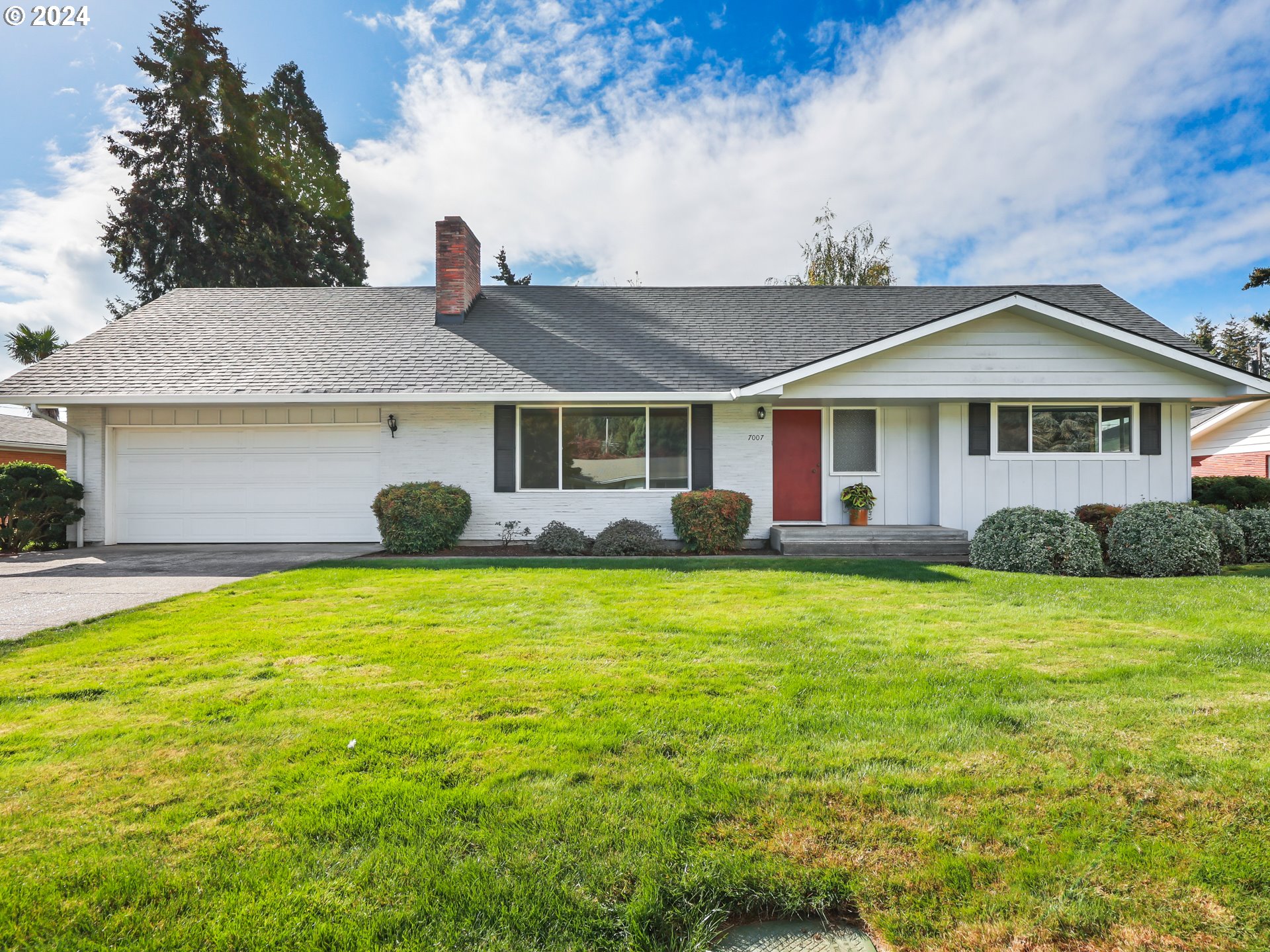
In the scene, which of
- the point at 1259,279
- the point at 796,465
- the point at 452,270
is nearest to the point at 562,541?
the point at 796,465

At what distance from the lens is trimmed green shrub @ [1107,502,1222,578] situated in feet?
25.9

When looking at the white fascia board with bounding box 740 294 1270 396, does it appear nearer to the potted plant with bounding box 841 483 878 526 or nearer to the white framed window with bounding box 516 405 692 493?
the white framed window with bounding box 516 405 692 493

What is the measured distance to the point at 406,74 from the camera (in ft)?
43.4

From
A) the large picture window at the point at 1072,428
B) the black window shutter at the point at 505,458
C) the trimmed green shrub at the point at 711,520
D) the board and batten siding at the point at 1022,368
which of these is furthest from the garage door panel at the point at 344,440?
the large picture window at the point at 1072,428

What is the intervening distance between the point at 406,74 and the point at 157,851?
15180mm

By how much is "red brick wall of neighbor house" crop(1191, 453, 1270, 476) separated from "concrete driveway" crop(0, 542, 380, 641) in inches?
891

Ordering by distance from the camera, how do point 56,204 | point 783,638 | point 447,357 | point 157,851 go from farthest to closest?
1. point 56,204
2. point 447,357
3. point 783,638
4. point 157,851

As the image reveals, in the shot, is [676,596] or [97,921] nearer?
[97,921]

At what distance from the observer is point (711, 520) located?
32.7 feet

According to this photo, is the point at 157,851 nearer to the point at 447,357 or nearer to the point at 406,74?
the point at 447,357

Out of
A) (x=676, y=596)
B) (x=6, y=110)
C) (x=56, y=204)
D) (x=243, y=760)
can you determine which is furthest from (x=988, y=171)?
(x=56, y=204)

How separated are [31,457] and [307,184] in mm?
15699

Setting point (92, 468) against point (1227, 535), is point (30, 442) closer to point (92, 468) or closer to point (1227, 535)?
point (92, 468)

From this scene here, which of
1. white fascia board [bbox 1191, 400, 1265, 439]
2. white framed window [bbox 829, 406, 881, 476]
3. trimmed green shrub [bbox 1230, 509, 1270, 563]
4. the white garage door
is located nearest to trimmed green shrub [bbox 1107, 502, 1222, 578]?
trimmed green shrub [bbox 1230, 509, 1270, 563]
